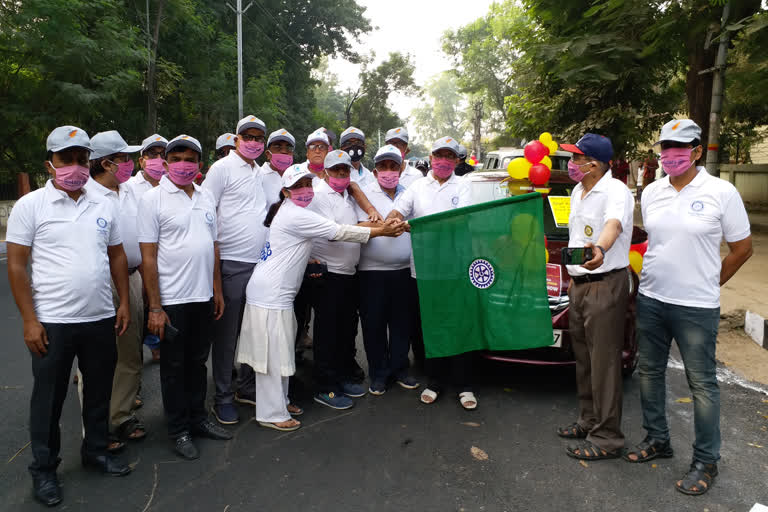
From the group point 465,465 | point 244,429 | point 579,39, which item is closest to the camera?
point 465,465

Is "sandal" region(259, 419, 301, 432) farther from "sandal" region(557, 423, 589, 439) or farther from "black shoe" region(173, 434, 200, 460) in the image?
"sandal" region(557, 423, 589, 439)

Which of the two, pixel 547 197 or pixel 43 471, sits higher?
pixel 547 197

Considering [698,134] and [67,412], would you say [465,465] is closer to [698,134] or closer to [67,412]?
[698,134]

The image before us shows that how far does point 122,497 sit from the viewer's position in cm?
326

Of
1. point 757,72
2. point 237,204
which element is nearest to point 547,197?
point 237,204

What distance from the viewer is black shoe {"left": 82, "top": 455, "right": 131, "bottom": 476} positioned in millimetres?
3490

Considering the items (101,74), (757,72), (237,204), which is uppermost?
(101,74)

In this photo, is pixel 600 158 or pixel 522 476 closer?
pixel 522 476

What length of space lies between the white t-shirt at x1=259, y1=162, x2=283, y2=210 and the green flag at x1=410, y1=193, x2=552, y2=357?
1.46 meters

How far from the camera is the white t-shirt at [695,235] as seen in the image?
3.28 meters

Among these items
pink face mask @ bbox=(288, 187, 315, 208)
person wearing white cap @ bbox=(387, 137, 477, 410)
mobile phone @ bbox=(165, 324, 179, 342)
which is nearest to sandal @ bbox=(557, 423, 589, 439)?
person wearing white cap @ bbox=(387, 137, 477, 410)

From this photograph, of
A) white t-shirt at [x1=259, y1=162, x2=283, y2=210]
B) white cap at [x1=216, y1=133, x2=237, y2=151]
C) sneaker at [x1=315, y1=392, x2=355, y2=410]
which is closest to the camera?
sneaker at [x1=315, y1=392, x2=355, y2=410]

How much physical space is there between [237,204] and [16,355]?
3.09 meters

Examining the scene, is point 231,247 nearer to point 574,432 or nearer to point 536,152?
point 574,432
